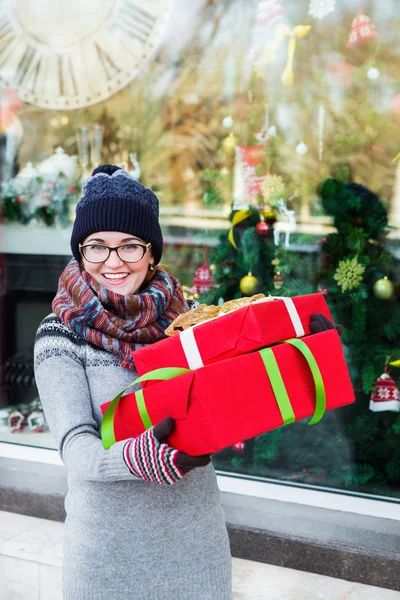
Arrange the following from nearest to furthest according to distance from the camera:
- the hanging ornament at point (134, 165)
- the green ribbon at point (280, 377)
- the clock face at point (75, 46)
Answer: the green ribbon at point (280, 377)
the clock face at point (75, 46)
the hanging ornament at point (134, 165)

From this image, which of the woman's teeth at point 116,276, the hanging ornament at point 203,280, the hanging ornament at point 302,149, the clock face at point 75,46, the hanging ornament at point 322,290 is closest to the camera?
the woman's teeth at point 116,276

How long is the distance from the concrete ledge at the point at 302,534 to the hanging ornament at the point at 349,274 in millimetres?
978

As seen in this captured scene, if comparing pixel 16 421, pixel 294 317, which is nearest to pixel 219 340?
pixel 294 317

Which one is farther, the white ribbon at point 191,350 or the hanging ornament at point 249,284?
the hanging ornament at point 249,284

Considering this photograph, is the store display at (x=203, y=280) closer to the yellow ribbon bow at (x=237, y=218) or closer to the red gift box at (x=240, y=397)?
the yellow ribbon bow at (x=237, y=218)

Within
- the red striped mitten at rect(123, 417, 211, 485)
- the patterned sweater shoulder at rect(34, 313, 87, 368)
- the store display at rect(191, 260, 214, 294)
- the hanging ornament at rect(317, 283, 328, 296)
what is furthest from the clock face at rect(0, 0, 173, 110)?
the red striped mitten at rect(123, 417, 211, 485)

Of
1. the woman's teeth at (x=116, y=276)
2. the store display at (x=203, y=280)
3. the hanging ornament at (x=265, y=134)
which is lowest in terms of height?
the store display at (x=203, y=280)

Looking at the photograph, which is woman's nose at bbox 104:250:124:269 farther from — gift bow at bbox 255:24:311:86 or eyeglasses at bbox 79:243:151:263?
gift bow at bbox 255:24:311:86

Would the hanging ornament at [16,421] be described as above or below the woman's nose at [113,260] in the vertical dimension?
below

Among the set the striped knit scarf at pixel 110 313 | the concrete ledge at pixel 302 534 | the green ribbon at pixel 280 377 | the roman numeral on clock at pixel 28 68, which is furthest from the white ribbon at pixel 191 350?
the roman numeral on clock at pixel 28 68

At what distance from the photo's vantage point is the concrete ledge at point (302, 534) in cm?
264

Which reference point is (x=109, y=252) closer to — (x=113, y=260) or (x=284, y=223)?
(x=113, y=260)

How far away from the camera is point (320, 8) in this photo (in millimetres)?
3279

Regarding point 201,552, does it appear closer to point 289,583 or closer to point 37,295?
point 289,583
